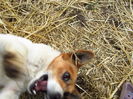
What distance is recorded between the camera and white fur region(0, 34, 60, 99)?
345 cm

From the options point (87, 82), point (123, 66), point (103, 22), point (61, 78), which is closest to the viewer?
point (61, 78)

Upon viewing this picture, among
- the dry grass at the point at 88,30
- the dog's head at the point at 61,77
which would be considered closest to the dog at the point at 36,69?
the dog's head at the point at 61,77

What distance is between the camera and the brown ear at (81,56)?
3.59 m

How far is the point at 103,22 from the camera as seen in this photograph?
491 centimetres

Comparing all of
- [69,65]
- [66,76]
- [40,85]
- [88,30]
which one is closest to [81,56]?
[69,65]

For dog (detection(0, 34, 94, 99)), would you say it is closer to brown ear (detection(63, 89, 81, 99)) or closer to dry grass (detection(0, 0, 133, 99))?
brown ear (detection(63, 89, 81, 99))

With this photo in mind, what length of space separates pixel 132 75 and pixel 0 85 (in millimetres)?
1956

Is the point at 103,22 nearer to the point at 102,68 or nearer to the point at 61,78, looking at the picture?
the point at 102,68

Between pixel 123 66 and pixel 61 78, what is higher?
pixel 61 78

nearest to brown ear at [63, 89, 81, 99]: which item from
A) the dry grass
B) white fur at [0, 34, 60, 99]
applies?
white fur at [0, 34, 60, 99]

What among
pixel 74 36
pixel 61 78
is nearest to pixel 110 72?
pixel 74 36

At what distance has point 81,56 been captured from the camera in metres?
3.63

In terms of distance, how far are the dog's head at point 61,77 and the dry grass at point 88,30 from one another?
0.72 metres

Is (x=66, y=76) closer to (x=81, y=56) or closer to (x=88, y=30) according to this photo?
(x=81, y=56)
